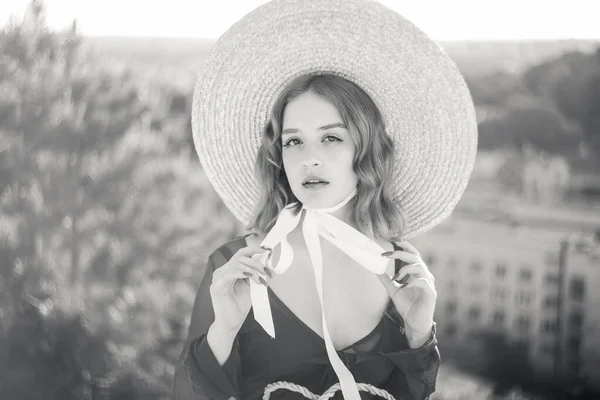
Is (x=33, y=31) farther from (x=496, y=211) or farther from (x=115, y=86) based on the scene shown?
(x=496, y=211)

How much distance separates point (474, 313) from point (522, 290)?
23cm

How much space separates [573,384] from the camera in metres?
2.48

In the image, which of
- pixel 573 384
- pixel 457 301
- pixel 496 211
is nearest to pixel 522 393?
Result: pixel 573 384

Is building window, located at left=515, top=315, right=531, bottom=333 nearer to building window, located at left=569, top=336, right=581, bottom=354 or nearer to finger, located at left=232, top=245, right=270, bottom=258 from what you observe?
building window, located at left=569, top=336, right=581, bottom=354

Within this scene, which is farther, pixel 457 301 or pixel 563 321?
pixel 457 301

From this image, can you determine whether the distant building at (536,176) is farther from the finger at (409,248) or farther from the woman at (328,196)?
the finger at (409,248)

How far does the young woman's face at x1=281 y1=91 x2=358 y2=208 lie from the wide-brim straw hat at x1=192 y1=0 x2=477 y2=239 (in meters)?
0.13

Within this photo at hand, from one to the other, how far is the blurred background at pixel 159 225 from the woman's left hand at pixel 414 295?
151 centimetres

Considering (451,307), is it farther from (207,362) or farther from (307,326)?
(207,362)


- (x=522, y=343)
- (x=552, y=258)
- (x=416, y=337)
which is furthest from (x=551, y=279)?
(x=416, y=337)

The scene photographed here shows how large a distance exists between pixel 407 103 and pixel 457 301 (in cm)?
161

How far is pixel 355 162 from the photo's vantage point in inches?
47.3

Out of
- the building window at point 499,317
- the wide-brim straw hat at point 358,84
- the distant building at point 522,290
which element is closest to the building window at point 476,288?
the distant building at point 522,290

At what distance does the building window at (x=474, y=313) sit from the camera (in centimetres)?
263
